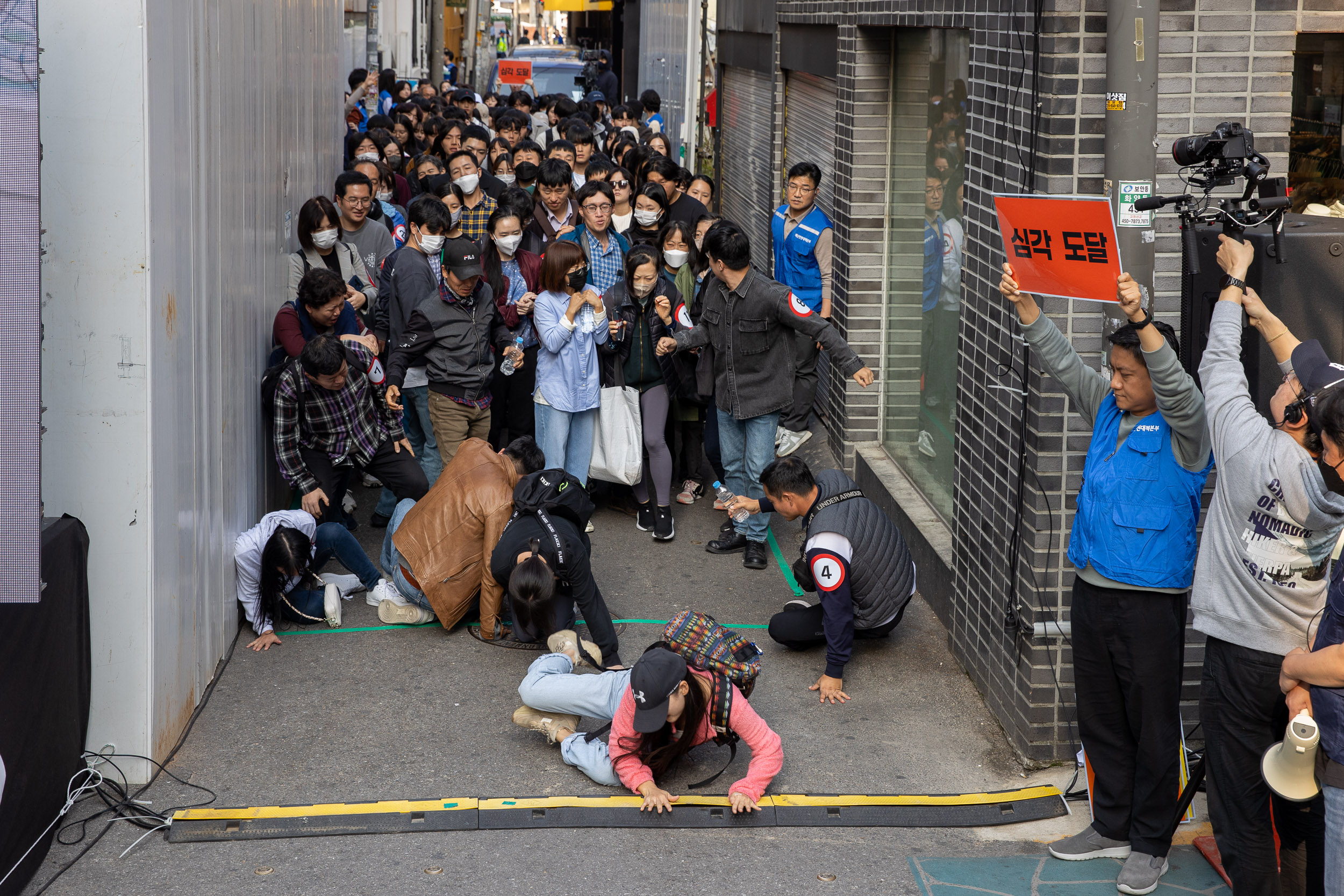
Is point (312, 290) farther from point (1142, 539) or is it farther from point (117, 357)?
point (1142, 539)

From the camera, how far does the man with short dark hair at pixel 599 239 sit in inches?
332

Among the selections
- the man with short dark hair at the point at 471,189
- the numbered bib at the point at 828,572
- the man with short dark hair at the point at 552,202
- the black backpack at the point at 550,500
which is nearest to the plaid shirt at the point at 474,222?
the man with short dark hair at the point at 471,189

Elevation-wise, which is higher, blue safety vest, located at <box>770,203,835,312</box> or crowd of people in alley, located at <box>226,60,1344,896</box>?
blue safety vest, located at <box>770,203,835,312</box>

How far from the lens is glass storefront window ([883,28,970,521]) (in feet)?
22.9

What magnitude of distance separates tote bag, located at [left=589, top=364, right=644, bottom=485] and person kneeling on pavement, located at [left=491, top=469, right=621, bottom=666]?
1443 millimetres

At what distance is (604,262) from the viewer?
8516mm

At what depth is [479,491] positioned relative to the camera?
6.46 meters

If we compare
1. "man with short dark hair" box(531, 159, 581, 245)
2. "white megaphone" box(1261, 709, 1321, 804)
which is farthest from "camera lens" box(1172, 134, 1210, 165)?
"man with short dark hair" box(531, 159, 581, 245)

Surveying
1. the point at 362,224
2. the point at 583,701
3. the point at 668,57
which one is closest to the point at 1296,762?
the point at 583,701

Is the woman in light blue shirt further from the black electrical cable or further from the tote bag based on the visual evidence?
the black electrical cable

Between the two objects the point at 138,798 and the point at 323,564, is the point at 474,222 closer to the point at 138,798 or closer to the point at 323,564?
the point at 323,564

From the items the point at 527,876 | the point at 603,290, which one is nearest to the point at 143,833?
the point at 527,876

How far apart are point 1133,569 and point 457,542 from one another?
3.43 m

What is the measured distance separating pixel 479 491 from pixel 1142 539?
134 inches
